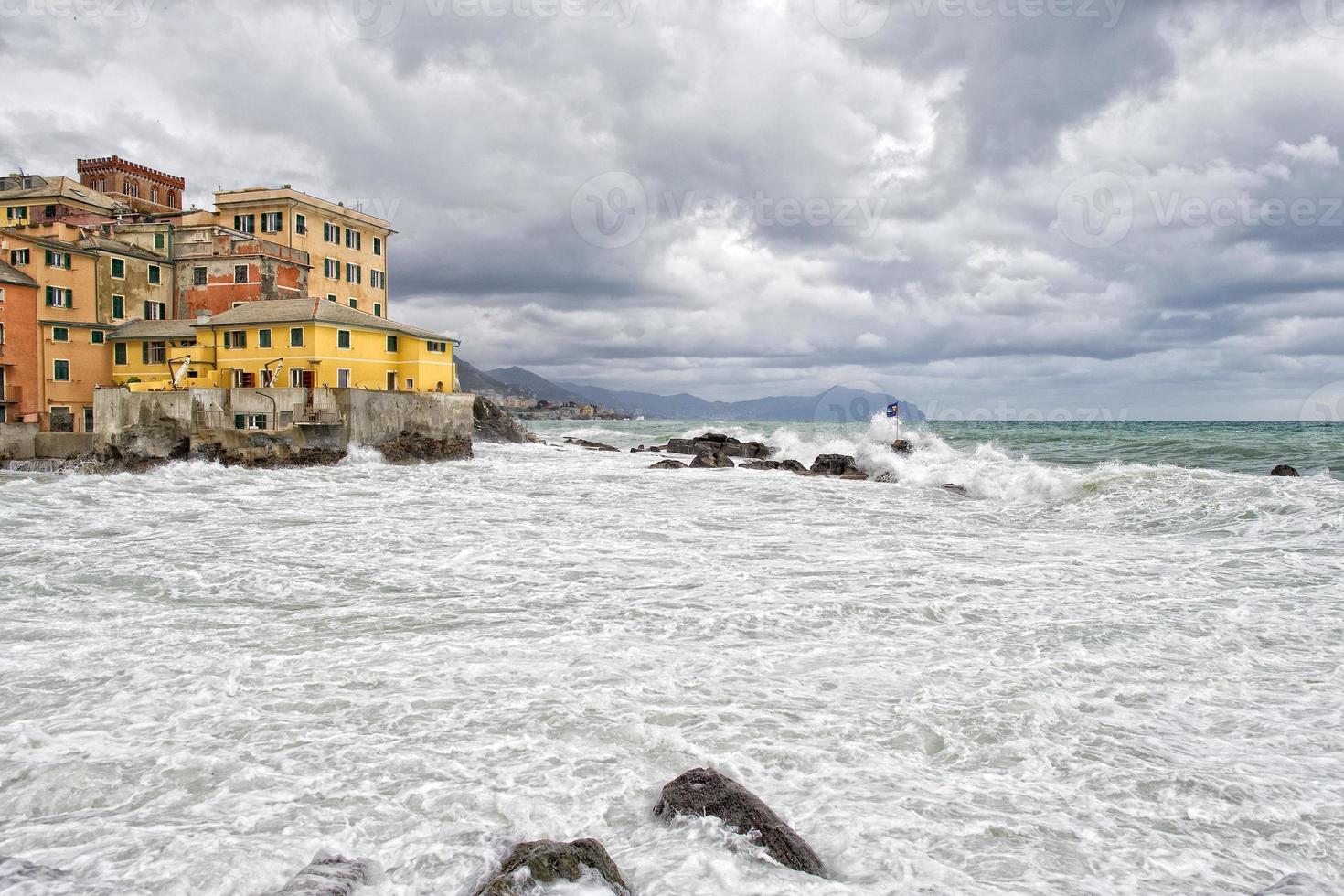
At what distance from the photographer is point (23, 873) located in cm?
403

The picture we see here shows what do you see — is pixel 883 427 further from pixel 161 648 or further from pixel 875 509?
pixel 161 648

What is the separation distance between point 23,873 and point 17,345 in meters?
41.4

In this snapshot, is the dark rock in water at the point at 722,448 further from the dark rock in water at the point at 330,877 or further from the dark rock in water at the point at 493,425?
the dark rock in water at the point at 330,877

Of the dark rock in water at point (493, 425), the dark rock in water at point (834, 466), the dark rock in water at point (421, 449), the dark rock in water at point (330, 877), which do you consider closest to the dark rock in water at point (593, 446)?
the dark rock in water at point (493, 425)

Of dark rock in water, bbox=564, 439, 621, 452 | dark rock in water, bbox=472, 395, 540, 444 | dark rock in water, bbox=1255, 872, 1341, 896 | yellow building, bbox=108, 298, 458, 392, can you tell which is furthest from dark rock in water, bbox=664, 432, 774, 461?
dark rock in water, bbox=1255, 872, 1341, 896

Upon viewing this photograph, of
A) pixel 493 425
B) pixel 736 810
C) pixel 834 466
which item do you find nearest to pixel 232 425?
pixel 834 466

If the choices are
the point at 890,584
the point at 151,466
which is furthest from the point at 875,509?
the point at 151,466

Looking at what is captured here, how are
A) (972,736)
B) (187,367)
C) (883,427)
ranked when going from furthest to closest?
(883,427) → (187,367) → (972,736)

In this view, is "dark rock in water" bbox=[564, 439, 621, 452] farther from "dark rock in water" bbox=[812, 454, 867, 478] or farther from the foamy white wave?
the foamy white wave

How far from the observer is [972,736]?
19.7 ft

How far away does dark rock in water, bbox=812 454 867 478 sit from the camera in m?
32.9

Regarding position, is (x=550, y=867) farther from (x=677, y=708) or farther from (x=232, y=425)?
(x=232, y=425)

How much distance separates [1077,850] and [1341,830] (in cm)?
175

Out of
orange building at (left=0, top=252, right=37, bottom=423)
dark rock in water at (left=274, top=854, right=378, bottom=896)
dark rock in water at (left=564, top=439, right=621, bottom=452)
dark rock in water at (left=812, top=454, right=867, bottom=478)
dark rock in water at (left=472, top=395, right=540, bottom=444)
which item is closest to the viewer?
dark rock in water at (left=274, top=854, right=378, bottom=896)
